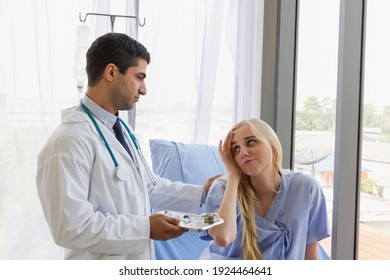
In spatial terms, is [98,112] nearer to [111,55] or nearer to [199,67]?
[111,55]

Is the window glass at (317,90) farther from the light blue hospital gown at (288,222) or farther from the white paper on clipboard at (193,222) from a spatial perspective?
the white paper on clipboard at (193,222)

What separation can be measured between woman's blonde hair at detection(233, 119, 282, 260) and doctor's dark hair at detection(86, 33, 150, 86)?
48 centimetres

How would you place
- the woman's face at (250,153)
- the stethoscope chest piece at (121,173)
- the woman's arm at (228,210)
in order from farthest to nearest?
the woman's face at (250,153)
the woman's arm at (228,210)
the stethoscope chest piece at (121,173)

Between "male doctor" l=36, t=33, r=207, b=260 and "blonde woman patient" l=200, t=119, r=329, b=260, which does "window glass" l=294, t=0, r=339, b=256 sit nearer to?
"blonde woman patient" l=200, t=119, r=329, b=260

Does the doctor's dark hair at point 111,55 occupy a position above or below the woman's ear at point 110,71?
above

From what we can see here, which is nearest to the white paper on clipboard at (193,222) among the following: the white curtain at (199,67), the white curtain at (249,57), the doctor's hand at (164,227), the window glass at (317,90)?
the doctor's hand at (164,227)

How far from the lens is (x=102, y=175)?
1441 millimetres

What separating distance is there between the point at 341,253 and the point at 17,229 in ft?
5.45

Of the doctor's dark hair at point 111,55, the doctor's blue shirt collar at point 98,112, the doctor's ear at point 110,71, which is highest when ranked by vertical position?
the doctor's dark hair at point 111,55

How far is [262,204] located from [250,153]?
20 cm

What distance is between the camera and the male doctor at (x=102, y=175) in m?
1.35

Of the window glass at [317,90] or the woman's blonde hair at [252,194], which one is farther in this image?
the window glass at [317,90]

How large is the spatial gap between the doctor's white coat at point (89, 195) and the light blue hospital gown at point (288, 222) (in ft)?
0.95

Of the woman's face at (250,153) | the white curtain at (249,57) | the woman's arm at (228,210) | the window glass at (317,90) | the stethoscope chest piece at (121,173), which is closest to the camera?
the stethoscope chest piece at (121,173)
